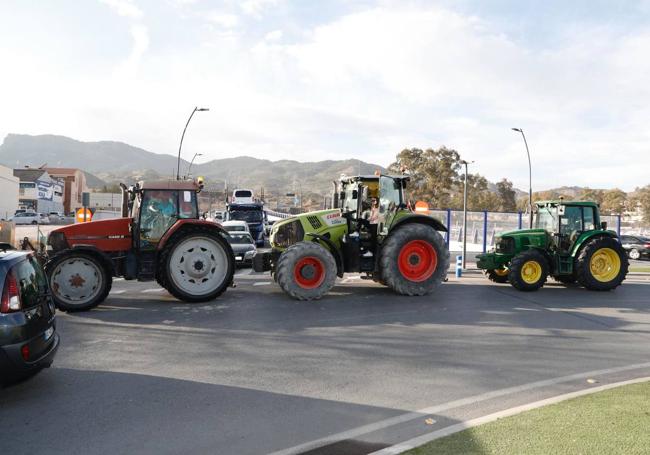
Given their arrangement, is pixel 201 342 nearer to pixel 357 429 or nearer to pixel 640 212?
pixel 357 429

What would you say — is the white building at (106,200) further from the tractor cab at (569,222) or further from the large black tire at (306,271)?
the tractor cab at (569,222)

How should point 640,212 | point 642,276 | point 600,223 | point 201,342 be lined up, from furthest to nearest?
point 640,212
point 642,276
point 600,223
point 201,342

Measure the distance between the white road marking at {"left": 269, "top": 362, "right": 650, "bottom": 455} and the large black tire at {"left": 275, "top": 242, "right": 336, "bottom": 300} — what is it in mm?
5606

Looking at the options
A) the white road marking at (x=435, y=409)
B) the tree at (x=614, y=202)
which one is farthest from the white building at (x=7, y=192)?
the tree at (x=614, y=202)

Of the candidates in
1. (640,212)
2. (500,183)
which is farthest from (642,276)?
(640,212)

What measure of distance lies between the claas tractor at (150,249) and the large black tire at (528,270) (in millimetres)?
7005

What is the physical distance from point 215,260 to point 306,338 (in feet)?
11.9

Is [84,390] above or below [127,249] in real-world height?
below

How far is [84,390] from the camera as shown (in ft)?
17.2

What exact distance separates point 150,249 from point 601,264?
37.1 ft

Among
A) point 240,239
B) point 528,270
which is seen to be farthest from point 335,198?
point 240,239

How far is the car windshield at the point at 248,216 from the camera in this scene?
26486 mm

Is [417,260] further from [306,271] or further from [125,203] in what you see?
[125,203]

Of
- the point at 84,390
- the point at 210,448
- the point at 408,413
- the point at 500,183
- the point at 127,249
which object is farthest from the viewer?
the point at 500,183
